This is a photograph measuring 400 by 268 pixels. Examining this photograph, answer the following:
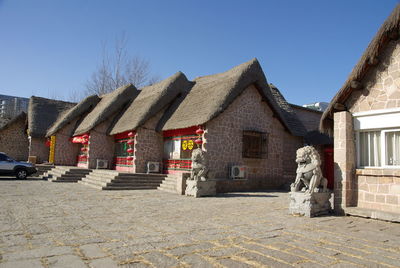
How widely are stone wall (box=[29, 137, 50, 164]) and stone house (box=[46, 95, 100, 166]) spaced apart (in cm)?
146

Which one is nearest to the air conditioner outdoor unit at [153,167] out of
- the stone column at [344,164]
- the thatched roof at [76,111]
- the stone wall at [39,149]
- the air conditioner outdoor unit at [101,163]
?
the air conditioner outdoor unit at [101,163]

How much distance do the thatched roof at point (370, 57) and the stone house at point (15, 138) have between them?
25.4m

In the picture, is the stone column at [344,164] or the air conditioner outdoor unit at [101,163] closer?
the stone column at [344,164]

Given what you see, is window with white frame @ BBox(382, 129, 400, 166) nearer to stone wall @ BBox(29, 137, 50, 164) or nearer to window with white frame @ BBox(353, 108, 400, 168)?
window with white frame @ BBox(353, 108, 400, 168)

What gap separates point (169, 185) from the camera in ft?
44.8

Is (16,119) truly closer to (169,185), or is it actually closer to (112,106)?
(112,106)

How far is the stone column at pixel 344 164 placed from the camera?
7.80m

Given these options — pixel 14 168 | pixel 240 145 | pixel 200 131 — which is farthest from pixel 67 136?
pixel 240 145

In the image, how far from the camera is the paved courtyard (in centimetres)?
412

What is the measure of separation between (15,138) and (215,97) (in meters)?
20.0

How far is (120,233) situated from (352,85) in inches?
258

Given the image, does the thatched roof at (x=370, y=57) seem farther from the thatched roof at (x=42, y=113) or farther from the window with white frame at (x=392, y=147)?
the thatched roof at (x=42, y=113)

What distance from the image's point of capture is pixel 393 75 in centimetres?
743

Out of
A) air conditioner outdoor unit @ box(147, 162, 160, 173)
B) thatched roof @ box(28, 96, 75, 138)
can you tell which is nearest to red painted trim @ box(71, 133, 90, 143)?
thatched roof @ box(28, 96, 75, 138)
